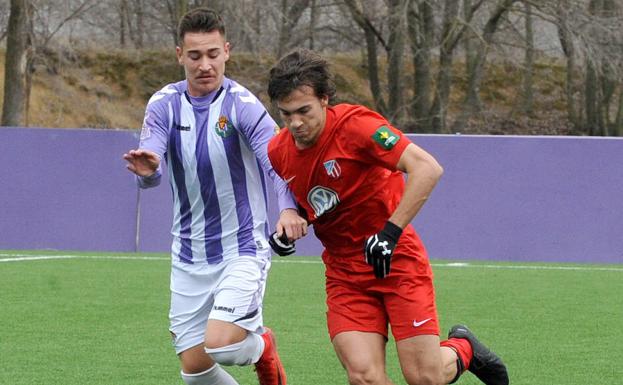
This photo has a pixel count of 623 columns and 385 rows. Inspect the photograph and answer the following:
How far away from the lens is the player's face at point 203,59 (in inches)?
215

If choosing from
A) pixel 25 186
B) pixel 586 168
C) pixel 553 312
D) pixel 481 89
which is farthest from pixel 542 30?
pixel 553 312

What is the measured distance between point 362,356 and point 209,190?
44.1 inches

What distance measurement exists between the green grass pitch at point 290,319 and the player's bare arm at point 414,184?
2.09 meters

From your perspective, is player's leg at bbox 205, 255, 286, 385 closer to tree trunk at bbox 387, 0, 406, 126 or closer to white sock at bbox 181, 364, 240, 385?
white sock at bbox 181, 364, 240, 385

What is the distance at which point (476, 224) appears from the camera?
1525 centimetres

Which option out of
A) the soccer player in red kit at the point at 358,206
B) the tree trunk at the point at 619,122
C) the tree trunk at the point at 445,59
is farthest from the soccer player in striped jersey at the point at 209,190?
the tree trunk at the point at 619,122

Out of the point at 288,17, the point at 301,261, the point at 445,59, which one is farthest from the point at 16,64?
the point at 301,261

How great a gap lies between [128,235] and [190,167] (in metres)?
10.5

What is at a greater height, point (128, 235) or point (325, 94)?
point (325, 94)

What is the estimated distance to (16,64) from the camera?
2481 cm

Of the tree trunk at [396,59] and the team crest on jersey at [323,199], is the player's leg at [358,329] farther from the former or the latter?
the tree trunk at [396,59]

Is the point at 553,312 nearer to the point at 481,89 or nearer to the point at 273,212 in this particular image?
the point at 273,212

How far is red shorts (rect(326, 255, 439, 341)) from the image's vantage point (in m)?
5.11

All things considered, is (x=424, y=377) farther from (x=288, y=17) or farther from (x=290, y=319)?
(x=288, y=17)
